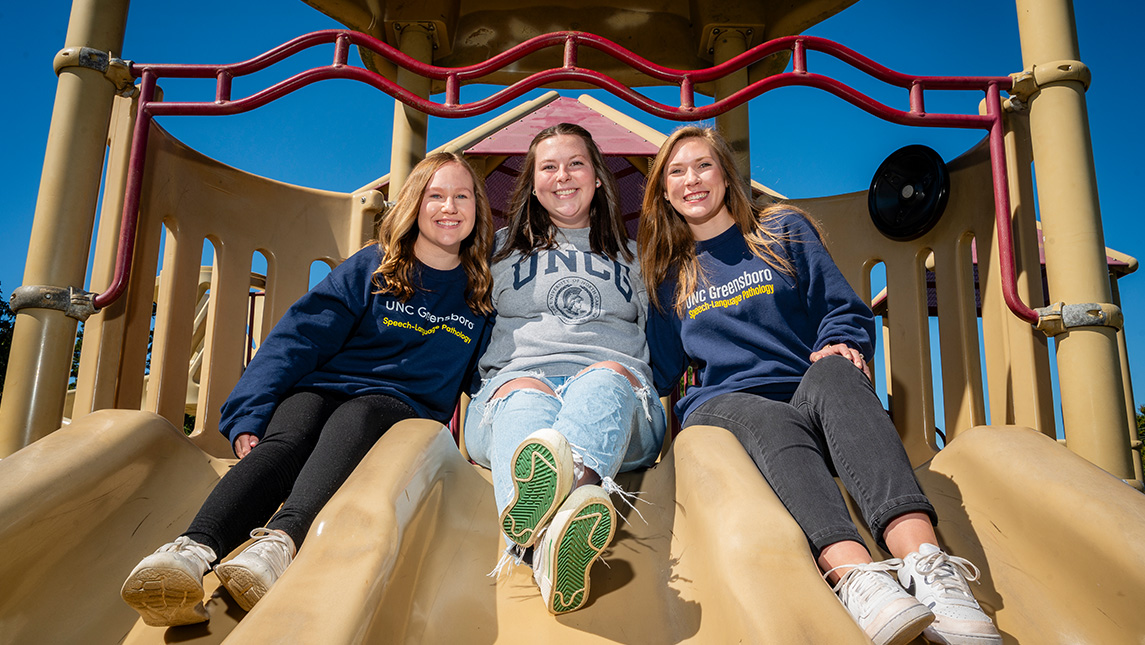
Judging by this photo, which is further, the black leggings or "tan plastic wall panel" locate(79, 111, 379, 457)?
"tan plastic wall panel" locate(79, 111, 379, 457)

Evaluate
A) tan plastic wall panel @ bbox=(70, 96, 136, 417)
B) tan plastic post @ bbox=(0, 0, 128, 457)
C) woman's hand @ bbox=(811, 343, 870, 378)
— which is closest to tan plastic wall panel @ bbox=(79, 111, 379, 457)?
tan plastic wall panel @ bbox=(70, 96, 136, 417)

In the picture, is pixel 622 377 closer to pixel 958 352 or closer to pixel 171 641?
pixel 171 641

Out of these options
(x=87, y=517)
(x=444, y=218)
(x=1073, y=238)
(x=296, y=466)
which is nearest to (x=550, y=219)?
(x=444, y=218)

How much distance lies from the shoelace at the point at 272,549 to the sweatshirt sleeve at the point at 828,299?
1.34 meters

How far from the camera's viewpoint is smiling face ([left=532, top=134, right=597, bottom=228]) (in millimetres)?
2363

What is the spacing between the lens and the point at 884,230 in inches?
114

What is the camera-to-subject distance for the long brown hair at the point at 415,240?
2150mm

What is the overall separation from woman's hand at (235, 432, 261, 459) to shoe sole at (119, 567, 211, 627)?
0.55 m

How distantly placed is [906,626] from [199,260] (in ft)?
8.28

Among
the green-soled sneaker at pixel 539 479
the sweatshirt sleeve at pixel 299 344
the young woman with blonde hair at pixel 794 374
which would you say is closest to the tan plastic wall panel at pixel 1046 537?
the young woman with blonde hair at pixel 794 374

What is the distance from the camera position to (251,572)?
129 centimetres

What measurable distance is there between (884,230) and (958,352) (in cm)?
57

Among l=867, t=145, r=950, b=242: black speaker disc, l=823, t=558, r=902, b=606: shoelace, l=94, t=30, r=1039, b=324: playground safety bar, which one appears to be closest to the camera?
l=823, t=558, r=902, b=606: shoelace

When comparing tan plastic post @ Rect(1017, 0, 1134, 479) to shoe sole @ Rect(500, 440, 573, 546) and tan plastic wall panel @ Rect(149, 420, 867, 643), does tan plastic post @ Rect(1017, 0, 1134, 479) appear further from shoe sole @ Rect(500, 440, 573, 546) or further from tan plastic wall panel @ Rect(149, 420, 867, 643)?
shoe sole @ Rect(500, 440, 573, 546)
